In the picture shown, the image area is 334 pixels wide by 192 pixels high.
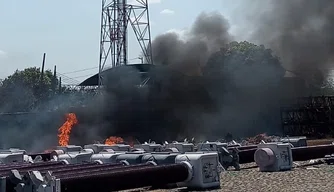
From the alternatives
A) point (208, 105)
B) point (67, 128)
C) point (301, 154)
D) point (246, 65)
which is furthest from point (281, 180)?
point (246, 65)

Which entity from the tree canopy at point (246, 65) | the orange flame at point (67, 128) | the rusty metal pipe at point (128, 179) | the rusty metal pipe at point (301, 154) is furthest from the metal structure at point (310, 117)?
the rusty metal pipe at point (128, 179)

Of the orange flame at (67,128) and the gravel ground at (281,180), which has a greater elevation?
the orange flame at (67,128)

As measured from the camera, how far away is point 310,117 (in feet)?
166

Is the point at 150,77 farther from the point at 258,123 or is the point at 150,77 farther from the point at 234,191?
the point at 234,191

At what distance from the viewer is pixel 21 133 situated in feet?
154

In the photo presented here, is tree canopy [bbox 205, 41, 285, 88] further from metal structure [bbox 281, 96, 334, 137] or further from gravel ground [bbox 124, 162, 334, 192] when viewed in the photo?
gravel ground [bbox 124, 162, 334, 192]

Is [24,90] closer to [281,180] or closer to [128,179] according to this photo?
[281,180]

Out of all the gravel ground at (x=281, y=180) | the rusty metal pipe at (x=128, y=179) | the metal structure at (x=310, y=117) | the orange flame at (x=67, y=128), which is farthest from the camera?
the metal structure at (x=310, y=117)

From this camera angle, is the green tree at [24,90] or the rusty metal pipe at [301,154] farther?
the green tree at [24,90]

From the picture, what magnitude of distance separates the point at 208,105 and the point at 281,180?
114 ft

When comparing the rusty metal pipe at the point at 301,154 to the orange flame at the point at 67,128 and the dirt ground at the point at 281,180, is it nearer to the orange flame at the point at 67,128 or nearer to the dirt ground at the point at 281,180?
the dirt ground at the point at 281,180

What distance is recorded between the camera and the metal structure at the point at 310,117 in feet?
162

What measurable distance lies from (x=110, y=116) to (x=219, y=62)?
1430cm

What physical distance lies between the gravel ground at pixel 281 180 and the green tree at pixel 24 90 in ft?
158
